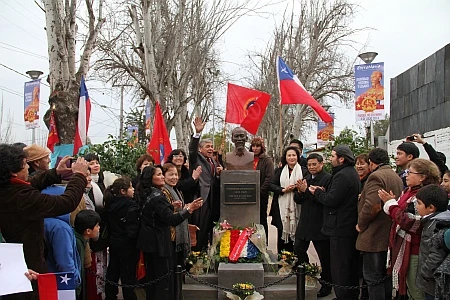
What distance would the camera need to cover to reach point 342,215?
580 centimetres

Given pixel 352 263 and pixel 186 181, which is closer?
pixel 352 263

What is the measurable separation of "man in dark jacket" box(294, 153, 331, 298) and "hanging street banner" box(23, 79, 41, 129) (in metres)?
11.9

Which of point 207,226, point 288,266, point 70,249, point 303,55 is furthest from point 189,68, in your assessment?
point 70,249

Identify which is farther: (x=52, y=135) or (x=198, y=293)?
(x=52, y=135)

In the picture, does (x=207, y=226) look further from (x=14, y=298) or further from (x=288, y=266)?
(x=14, y=298)

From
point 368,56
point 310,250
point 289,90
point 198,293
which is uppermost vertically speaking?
point 368,56

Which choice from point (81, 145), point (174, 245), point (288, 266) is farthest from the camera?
point (81, 145)

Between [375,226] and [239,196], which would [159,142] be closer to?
[239,196]

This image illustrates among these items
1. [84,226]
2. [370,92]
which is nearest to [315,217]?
[84,226]

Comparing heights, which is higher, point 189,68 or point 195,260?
point 189,68

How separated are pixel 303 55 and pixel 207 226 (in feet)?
65.8

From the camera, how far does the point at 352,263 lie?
6074 millimetres

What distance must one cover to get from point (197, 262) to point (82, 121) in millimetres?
3624

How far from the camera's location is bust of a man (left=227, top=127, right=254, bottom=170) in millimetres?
7367
